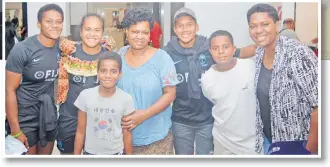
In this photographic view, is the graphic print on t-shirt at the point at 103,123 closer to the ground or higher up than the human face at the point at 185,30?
closer to the ground

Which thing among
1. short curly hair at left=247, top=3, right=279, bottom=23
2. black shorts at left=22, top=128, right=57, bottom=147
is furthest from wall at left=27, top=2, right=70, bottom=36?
short curly hair at left=247, top=3, right=279, bottom=23

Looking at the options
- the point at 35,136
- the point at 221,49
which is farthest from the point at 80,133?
the point at 221,49

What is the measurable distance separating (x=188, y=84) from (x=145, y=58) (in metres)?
0.31

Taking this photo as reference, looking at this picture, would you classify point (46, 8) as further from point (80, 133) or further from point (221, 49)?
point (221, 49)

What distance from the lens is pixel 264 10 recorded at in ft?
Result: 9.08

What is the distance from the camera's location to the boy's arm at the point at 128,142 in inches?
111

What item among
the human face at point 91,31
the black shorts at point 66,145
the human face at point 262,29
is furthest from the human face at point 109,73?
the human face at point 262,29

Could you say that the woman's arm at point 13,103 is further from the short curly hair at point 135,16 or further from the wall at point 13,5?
the short curly hair at point 135,16

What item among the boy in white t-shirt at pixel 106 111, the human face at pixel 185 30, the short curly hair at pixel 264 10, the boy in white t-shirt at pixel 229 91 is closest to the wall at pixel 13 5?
the boy in white t-shirt at pixel 106 111

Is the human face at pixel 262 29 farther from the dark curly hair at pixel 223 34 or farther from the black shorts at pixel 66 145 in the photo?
the black shorts at pixel 66 145

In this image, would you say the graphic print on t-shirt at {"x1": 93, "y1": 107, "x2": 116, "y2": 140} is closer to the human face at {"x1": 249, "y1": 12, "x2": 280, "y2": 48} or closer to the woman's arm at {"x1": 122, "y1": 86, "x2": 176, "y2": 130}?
the woman's arm at {"x1": 122, "y1": 86, "x2": 176, "y2": 130}

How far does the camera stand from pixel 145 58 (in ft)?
9.17

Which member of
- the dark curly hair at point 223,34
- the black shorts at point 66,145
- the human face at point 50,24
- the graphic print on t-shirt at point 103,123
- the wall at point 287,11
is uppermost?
the wall at point 287,11

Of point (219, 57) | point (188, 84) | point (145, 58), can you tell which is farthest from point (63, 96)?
point (219, 57)
